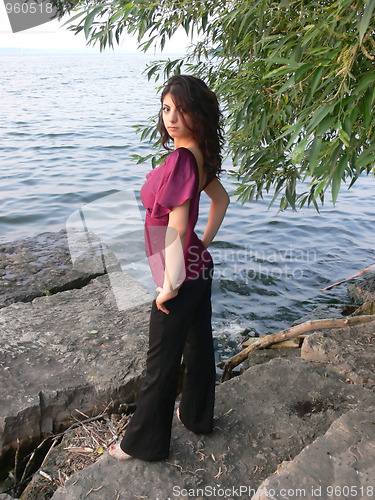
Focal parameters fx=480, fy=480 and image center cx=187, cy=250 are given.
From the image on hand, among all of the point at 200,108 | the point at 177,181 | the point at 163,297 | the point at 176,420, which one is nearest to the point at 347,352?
the point at 176,420

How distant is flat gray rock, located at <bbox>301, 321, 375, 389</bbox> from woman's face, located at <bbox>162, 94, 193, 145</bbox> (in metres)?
2.03

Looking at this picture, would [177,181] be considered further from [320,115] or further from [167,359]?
[167,359]

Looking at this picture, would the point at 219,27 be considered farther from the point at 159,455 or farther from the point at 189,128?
the point at 159,455

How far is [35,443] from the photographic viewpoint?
3.00m

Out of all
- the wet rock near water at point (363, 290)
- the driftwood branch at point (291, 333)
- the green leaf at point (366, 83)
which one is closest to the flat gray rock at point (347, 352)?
the driftwood branch at point (291, 333)

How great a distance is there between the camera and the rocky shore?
2312 millimetres

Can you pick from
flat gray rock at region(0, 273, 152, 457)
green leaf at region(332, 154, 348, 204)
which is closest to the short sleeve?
green leaf at region(332, 154, 348, 204)

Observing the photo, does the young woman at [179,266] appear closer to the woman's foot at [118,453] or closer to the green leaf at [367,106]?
the woman's foot at [118,453]

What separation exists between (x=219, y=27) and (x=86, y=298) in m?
2.88

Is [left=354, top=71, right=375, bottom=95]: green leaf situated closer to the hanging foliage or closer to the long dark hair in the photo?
the hanging foliage

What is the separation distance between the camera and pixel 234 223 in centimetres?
874

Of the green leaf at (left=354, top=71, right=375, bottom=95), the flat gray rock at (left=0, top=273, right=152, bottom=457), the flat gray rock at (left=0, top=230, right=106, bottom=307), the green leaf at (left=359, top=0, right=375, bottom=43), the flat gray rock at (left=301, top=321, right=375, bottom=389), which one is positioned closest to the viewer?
the green leaf at (left=359, top=0, right=375, bottom=43)

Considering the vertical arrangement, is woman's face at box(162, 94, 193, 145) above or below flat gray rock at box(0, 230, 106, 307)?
above

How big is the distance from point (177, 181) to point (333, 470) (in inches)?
58.6
